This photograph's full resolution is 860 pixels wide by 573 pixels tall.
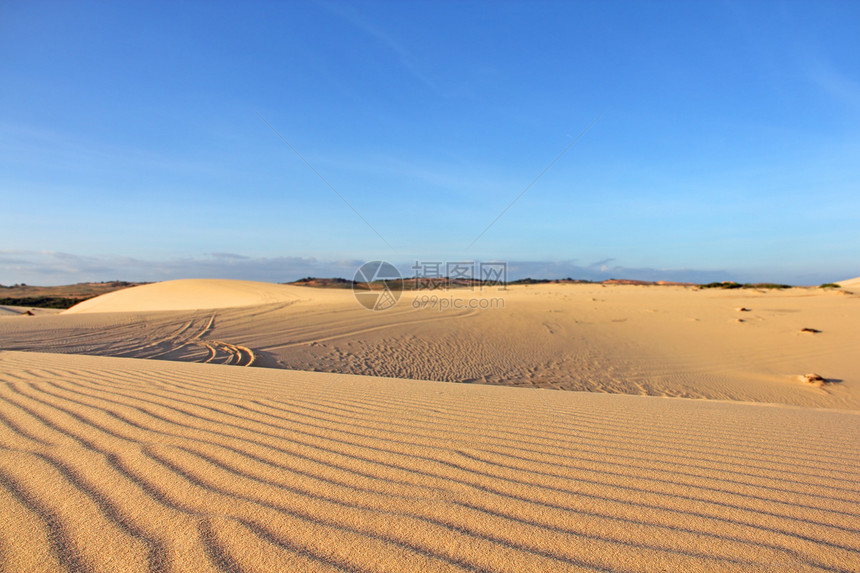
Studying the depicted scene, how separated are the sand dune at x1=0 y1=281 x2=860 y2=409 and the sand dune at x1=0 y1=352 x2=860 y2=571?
16.0 ft

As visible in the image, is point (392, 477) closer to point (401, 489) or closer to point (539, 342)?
point (401, 489)

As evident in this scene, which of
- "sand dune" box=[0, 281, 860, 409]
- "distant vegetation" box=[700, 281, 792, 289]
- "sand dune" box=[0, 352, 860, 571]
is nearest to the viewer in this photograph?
"sand dune" box=[0, 352, 860, 571]

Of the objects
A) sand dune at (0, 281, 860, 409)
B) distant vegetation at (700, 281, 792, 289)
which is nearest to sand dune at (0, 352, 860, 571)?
sand dune at (0, 281, 860, 409)

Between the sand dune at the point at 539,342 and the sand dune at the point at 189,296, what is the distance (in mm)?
4137

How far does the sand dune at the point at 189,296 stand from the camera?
63.8 feet

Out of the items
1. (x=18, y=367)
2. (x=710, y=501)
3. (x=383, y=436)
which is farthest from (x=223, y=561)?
(x=18, y=367)

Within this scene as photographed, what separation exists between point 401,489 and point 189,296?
22.2 m

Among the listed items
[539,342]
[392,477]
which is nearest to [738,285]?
[539,342]

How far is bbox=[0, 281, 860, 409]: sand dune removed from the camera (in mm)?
8516

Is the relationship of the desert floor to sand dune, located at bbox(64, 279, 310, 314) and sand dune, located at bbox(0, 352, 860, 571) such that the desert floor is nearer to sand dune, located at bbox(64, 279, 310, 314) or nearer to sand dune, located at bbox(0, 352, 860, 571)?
sand dune, located at bbox(0, 352, 860, 571)

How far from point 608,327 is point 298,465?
1231 cm

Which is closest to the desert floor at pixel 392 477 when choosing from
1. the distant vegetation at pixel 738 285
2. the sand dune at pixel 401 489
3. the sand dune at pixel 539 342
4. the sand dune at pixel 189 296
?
the sand dune at pixel 401 489

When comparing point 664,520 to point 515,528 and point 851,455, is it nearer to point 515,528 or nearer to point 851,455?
point 515,528

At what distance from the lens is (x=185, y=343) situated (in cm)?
1009
